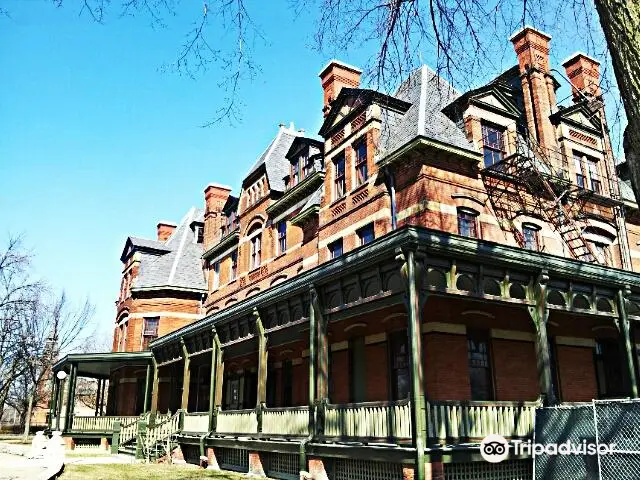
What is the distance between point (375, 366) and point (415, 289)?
625 centimetres

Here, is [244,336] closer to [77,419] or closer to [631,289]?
[631,289]

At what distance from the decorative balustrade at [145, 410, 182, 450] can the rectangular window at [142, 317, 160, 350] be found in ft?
36.2

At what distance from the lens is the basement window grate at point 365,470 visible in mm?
11495

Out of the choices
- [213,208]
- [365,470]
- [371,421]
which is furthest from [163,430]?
[213,208]

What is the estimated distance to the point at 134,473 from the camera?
15836 millimetres

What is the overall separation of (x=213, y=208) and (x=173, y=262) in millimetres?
4123

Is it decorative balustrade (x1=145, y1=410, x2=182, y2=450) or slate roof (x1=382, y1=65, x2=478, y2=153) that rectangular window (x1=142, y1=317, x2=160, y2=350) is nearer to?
decorative balustrade (x1=145, y1=410, x2=182, y2=450)

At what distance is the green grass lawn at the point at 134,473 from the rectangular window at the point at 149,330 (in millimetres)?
14628

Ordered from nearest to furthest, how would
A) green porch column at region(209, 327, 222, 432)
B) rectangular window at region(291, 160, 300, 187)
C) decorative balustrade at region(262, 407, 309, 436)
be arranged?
1. decorative balustrade at region(262, 407, 309, 436)
2. green porch column at region(209, 327, 222, 432)
3. rectangular window at region(291, 160, 300, 187)

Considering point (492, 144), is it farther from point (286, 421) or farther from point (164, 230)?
point (164, 230)

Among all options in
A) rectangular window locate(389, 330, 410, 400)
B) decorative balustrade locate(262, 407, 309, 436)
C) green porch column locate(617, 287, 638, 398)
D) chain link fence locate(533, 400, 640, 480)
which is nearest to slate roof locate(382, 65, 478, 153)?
rectangular window locate(389, 330, 410, 400)

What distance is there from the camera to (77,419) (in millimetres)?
27266

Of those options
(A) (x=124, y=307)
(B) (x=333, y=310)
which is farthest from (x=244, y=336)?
(A) (x=124, y=307)

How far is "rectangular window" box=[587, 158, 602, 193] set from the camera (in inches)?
869
